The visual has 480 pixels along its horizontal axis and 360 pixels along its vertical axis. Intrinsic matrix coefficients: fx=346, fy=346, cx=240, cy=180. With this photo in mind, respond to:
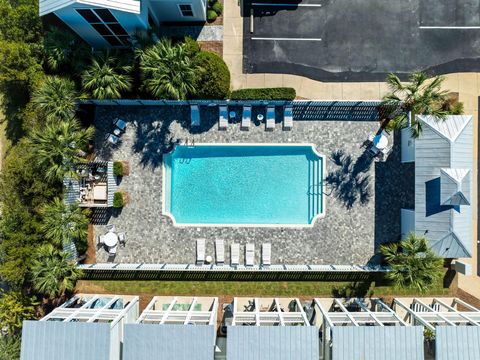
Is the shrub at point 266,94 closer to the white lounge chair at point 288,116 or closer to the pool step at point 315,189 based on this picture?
the white lounge chair at point 288,116

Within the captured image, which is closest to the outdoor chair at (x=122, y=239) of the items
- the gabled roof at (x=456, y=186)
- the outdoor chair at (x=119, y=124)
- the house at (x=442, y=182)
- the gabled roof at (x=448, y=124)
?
the outdoor chair at (x=119, y=124)

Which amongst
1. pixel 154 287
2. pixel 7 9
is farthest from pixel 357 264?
pixel 7 9

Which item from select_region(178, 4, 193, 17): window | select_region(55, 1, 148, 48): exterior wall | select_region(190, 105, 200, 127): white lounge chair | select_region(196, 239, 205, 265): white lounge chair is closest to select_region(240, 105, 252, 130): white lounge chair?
select_region(190, 105, 200, 127): white lounge chair

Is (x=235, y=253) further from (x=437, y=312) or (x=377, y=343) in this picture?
(x=437, y=312)

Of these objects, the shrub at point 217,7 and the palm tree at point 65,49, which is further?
the shrub at point 217,7

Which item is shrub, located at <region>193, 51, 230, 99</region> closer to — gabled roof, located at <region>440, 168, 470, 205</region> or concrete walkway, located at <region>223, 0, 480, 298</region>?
concrete walkway, located at <region>223, 0, 480, 298</region>

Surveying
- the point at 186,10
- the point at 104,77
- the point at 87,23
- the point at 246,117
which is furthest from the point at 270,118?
the point at 87,23

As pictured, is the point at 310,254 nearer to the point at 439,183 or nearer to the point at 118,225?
the point at 439,183
